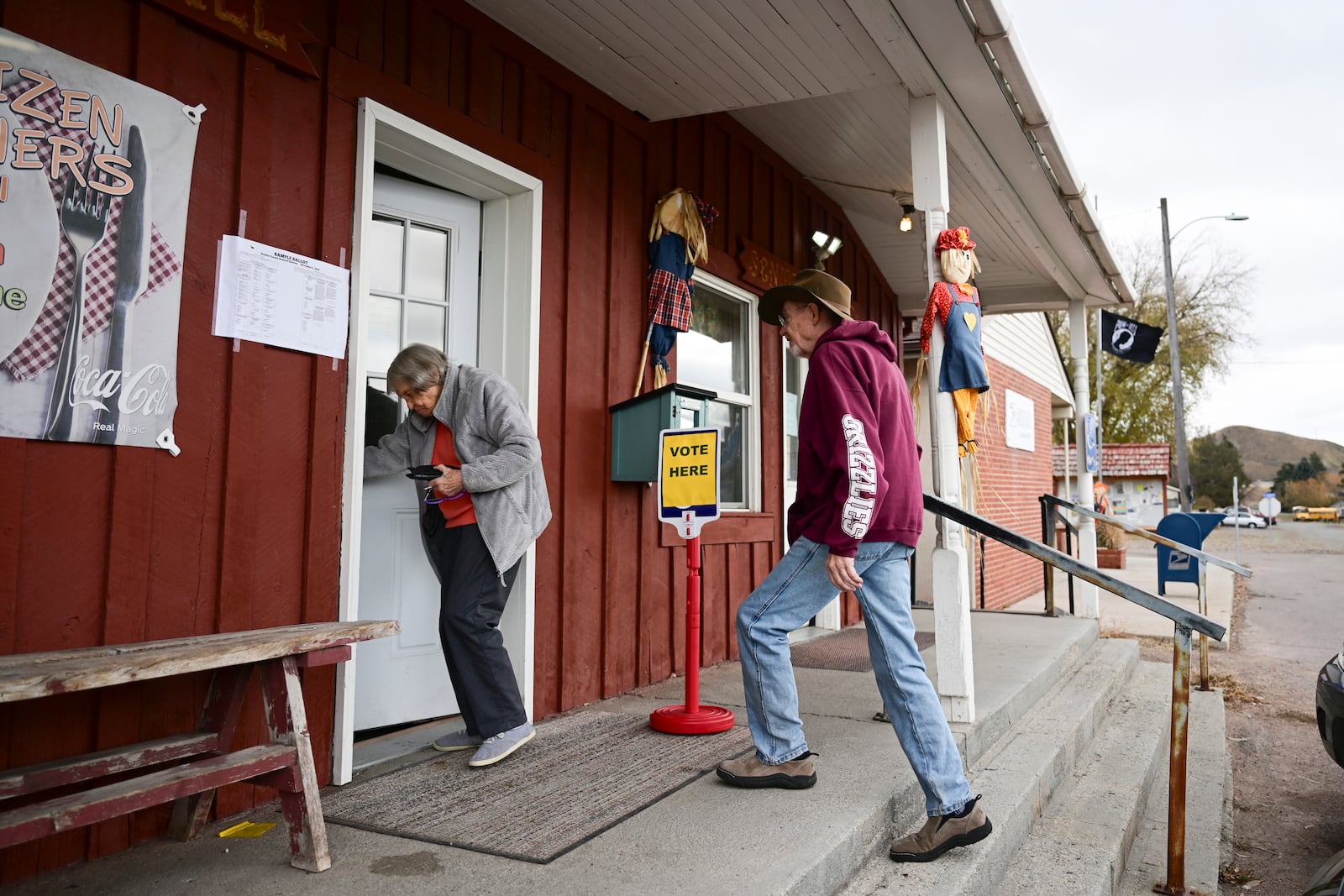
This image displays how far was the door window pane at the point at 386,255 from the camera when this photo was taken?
370 cm

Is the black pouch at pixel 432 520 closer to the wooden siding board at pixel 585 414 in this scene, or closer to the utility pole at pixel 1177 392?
→ the wooden siding board at pixel 585 414

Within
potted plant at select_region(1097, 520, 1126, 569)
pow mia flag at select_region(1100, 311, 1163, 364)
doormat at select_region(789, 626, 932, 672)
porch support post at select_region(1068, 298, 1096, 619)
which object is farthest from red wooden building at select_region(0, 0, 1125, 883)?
potted plant at select_region(1097, 520, 1126, 569)

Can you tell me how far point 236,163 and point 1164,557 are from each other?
11.3 meters

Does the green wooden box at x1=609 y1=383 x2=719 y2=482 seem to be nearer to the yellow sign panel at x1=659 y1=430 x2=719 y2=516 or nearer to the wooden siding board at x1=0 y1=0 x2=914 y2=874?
the wooden siding board at x1=0 y1=0 x2=914 y2=874

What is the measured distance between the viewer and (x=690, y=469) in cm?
363

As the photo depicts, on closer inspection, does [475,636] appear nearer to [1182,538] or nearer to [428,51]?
[428,51]

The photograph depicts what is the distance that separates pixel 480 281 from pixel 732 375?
220 centimetres

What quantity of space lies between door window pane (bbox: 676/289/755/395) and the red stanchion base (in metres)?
2.17

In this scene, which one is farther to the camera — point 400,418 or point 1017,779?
point 400,418

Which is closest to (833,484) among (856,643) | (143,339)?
(143,339)

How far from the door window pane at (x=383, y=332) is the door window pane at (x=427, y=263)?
0.11 metres

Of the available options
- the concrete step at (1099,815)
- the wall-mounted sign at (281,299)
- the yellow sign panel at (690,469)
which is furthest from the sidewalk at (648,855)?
the wall-mounted sign at (281,299)

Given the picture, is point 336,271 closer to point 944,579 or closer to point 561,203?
point 561,203

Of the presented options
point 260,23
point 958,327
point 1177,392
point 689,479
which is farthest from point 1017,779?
point 1177,392
